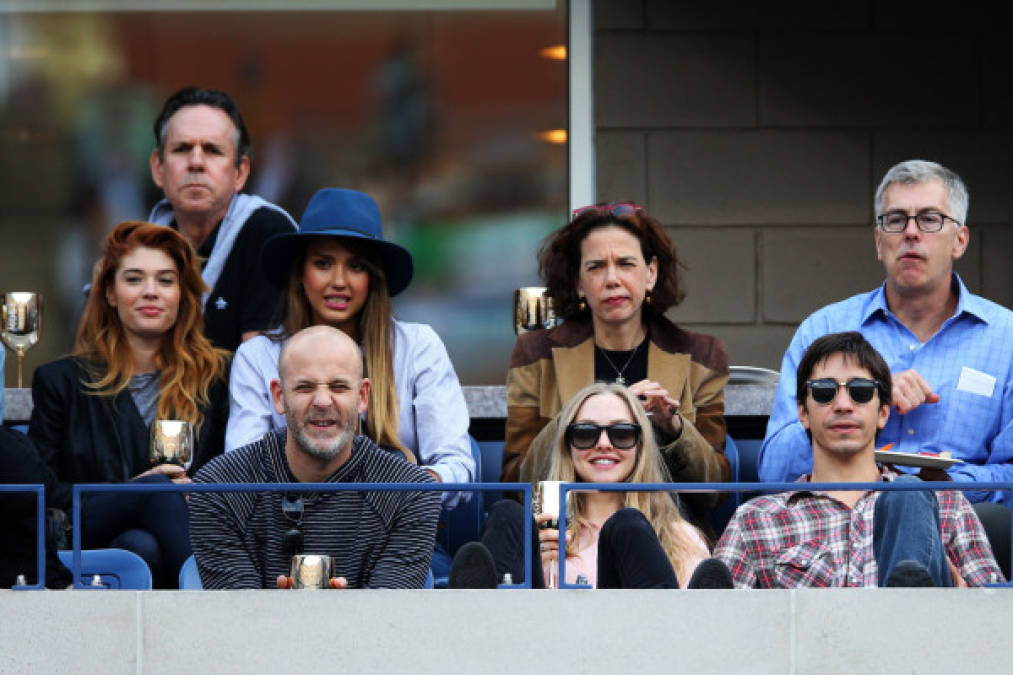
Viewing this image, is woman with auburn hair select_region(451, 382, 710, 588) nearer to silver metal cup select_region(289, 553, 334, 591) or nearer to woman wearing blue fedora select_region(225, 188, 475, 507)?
woman wearing blue fedora select_region(225, 188, 475, 507)

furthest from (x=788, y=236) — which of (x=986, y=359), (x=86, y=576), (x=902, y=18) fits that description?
(x=86, y=576)

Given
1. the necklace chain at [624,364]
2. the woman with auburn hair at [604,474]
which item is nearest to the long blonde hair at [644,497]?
the woman with auburn hair at [604,474]

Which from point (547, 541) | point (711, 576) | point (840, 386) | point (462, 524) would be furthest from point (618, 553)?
point (462, 524)

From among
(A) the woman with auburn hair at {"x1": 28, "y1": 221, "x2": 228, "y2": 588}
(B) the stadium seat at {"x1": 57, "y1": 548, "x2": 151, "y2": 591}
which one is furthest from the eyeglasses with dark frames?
(B) the stadium seat at {"x1": 57, "y1": 548, "x2": 151, "y2": 591}

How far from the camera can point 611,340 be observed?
664cm

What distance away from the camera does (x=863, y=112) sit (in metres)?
9.28

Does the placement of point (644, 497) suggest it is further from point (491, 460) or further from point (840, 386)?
point (491, 460)

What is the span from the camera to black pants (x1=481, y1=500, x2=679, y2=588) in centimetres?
521

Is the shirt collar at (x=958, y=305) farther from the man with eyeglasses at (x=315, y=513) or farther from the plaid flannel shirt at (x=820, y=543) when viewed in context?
the man with eyeglasses at (x=315, y=513)

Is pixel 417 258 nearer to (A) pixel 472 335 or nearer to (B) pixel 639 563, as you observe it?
(A) pixel 472 335

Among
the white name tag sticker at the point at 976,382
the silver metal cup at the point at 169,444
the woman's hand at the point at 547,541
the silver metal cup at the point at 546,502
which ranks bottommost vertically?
the woman's hand at the point at 547,541

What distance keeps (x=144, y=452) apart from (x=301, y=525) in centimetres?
101

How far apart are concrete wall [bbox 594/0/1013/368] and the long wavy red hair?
10.2 ft

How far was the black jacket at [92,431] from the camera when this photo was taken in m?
6.21
